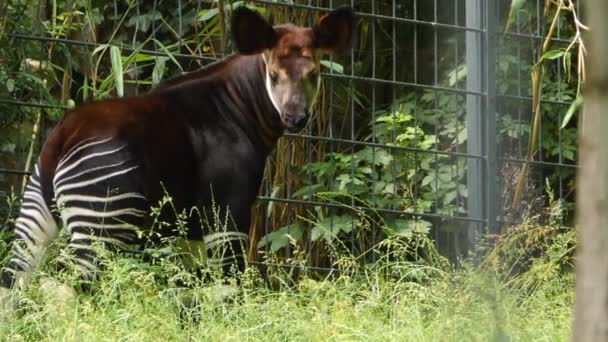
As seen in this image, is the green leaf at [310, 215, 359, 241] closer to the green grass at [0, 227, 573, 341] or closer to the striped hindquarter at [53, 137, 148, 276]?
the green grass at [0, 227, 573, 341]

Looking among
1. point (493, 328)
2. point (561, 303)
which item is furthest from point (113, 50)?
point (493, 328)

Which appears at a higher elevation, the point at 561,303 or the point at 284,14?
the point at 284,14

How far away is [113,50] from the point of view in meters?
5.19

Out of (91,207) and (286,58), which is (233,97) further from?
(91,207)

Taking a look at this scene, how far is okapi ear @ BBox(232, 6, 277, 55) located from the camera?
15.6 ft

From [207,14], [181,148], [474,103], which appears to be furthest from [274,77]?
[474,103]

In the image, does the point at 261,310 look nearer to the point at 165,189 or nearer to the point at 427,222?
the point at 165,189

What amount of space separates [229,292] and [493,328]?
3117mm

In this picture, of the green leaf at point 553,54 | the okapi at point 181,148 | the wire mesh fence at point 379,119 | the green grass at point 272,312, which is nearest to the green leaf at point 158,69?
the wire mesh fence at point 379,119

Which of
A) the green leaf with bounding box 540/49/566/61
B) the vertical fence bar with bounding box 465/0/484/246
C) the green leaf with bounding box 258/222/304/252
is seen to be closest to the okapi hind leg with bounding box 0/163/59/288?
the green leaf with bounding box 258/222/304/252

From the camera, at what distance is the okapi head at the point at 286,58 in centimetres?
468

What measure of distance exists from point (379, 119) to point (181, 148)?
6.44ft

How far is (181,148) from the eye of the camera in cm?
448

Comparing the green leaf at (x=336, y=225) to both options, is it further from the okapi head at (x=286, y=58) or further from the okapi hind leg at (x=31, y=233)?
the okapi hind leg at (x=31, y=233)
